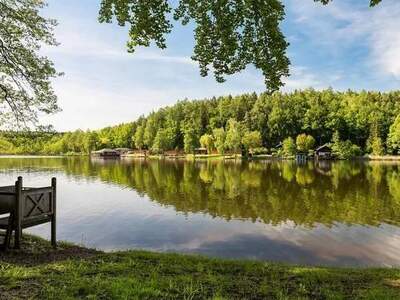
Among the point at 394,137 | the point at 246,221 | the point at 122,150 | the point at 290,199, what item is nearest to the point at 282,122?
the point at 394,137

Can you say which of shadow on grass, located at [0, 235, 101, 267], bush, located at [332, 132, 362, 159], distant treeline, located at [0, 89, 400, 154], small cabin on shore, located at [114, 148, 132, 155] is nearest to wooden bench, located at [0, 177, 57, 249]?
shadow on grass, located at [0, 235, 101, 267]

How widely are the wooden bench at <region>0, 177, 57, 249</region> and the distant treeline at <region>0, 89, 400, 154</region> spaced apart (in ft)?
368

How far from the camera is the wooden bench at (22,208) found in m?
13.6

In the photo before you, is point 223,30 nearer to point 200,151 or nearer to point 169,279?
point 169,279

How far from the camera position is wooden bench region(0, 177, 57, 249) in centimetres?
1356

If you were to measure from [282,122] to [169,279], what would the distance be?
13583cm

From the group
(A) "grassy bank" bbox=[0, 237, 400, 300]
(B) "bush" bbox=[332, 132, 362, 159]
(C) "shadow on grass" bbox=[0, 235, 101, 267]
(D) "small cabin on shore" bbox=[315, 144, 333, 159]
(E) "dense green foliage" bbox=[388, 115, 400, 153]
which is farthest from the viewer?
(D) "small cabin on shore" bbox=[315, 144, 333, 159]

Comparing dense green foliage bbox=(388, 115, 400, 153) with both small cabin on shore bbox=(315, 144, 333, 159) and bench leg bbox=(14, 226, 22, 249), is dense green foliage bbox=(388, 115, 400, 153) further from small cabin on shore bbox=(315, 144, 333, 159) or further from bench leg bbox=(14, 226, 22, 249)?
bench leg bbox=(14, 226, 22, 249)

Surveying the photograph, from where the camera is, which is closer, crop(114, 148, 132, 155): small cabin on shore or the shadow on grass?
the shadow on grass

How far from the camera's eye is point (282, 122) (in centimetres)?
14175

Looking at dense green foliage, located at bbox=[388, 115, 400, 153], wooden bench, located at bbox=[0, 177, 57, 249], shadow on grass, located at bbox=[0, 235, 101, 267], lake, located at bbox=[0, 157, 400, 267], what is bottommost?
lake, located at bbox=[0, 157, 400, 267]

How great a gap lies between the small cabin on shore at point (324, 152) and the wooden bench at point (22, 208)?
115m

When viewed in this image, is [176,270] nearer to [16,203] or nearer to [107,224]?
[16,203]

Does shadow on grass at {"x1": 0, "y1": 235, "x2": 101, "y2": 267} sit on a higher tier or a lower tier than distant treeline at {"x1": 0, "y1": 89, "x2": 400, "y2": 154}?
lower
